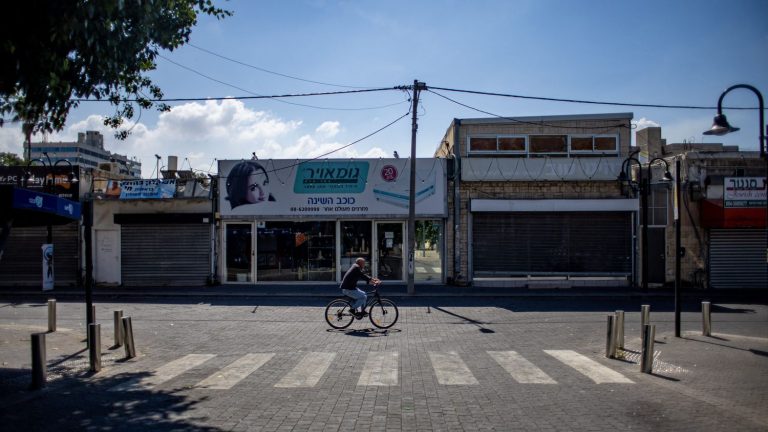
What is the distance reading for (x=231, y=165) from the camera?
78.5ft

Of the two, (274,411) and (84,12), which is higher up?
(84,12)

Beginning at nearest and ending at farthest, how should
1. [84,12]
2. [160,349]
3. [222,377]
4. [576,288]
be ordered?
[84,12] → [222,377] → [160,349] → [576,288]

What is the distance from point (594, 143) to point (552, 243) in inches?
181

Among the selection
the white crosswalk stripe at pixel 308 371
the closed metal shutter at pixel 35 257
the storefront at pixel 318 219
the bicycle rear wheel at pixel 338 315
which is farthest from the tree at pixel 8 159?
the white crosswalk stripe at pixel 308 371

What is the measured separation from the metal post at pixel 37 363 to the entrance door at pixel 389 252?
1626cm

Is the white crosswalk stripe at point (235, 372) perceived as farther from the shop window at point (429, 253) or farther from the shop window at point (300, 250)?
the shop window at point (429, 253)

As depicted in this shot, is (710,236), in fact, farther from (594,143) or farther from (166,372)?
(166,372)

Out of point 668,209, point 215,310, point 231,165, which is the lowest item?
point 215,310

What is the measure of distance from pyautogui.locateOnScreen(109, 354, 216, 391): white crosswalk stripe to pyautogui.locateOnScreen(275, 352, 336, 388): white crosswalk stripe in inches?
72.2

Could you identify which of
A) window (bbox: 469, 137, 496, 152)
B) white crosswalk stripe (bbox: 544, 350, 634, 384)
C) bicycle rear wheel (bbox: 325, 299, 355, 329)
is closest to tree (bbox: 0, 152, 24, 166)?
window (bbox: 469, 137, 496, 152)

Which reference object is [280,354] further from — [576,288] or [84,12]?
[576,288]

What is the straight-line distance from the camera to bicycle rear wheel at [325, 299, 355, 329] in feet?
45.0

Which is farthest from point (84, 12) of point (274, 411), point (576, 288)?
point (576, 288)

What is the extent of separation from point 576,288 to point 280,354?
15.6 m
